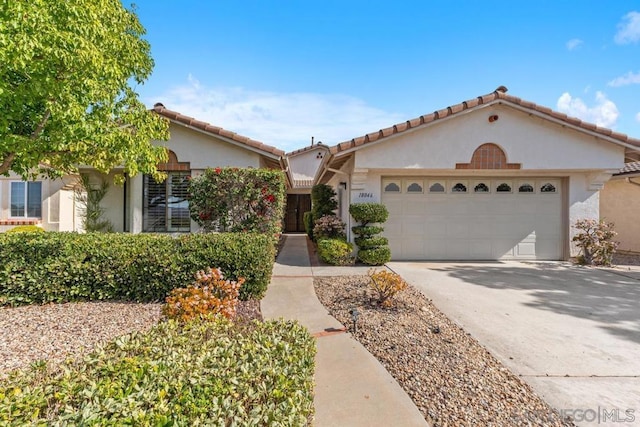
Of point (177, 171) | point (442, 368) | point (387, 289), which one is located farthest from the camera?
point (177, 171)

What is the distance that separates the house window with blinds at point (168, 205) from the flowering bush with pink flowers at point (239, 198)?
1.97m

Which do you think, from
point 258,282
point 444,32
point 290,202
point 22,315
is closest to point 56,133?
point 22,315

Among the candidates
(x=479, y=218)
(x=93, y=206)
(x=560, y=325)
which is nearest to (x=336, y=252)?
(x=479, y=218)

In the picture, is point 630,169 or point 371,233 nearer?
point 371,233

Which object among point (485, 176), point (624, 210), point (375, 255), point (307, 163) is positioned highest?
point (307, 163)

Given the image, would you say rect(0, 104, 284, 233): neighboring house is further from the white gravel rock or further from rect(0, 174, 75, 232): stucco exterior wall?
the white gravel rock

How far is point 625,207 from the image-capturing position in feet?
40.8

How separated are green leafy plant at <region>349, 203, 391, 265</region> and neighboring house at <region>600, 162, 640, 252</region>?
9.84 meters

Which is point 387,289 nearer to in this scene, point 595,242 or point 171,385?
point 171,385

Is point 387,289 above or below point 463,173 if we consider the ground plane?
below

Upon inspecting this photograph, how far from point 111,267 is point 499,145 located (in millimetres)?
10682

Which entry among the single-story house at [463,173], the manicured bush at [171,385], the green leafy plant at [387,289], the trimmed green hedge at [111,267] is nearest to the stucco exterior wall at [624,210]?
the single-story house at [463,173]

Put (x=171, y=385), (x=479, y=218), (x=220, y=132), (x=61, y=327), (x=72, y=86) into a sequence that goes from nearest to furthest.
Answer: (x=171, y=385), (x=61, y=327), (x=72, y=86), (x=220, y=132), (x=479, y=218)

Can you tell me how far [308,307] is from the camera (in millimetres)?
5676
